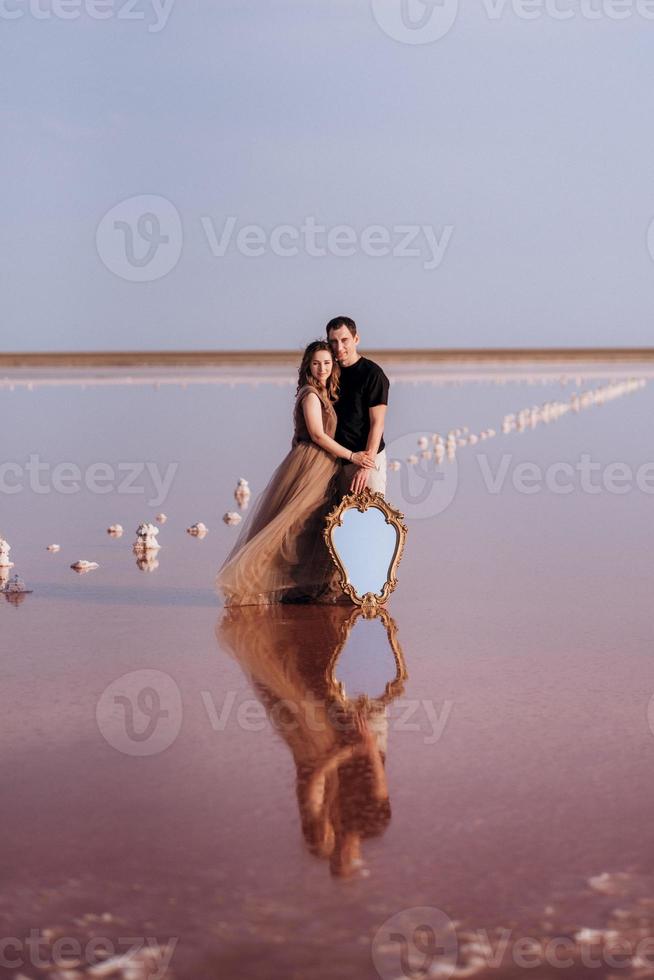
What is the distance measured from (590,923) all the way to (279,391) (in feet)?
82.8

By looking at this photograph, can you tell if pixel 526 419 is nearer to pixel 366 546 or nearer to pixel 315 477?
pixel 315 477

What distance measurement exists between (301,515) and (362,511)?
33 cm

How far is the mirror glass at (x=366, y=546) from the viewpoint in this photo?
6.82 meters

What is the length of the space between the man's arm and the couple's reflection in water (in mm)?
637

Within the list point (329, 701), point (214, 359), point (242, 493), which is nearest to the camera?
point (329, 701)

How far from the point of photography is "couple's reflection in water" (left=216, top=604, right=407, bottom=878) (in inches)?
142

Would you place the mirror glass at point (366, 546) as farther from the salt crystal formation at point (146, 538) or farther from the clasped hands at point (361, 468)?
the salt crystal formation at point (146, 538)

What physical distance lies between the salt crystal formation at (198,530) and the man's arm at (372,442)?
2.51m

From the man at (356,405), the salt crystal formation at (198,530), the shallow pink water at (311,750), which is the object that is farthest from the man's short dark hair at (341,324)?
the salt crystal formation at (198,530)

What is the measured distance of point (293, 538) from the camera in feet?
23.0

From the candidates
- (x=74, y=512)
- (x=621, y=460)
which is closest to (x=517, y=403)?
(x=621, y=460)

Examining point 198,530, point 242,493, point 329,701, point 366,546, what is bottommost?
point 329,701

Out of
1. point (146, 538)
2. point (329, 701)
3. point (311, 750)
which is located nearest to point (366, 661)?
point (329, 701)

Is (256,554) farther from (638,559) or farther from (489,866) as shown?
(489,866)
